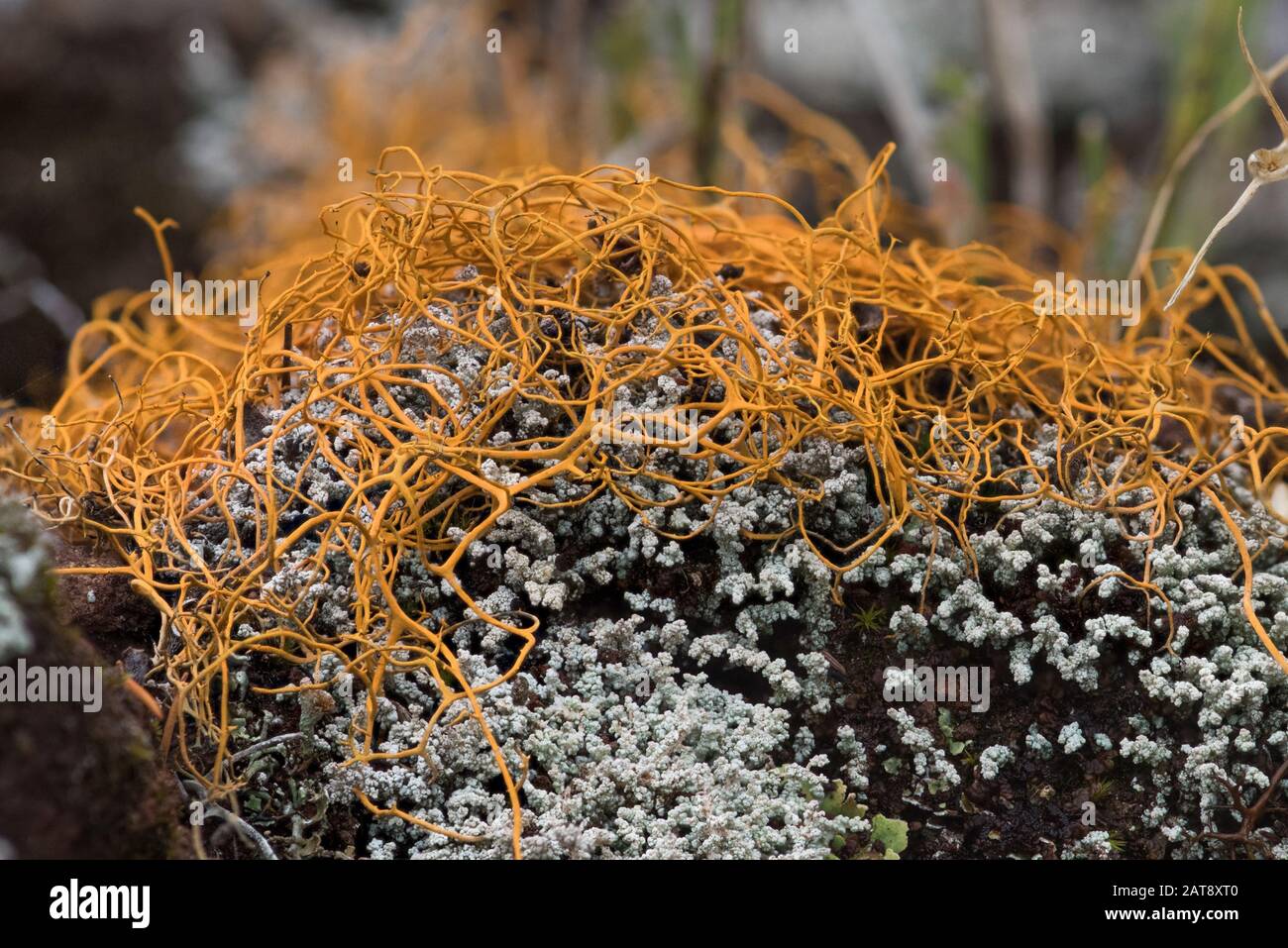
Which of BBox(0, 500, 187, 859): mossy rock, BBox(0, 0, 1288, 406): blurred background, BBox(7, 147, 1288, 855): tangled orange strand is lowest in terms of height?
BBox(0, 500, 187, 859): mossy rock

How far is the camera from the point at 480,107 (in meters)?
4.17

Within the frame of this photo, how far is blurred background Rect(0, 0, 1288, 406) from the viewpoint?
3.48m

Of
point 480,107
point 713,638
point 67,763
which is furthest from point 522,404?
point 480,107

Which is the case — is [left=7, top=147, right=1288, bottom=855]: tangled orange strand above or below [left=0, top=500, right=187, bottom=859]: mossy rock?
above

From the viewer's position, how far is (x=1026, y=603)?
1.49 metres

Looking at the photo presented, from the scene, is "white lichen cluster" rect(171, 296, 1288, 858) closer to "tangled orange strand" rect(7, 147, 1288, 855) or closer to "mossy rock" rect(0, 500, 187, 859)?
"tangled orange strand" rect(7, 147, 1288, 855)

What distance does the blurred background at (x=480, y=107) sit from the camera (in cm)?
348

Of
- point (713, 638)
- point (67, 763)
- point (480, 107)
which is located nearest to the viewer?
point (67, 763)

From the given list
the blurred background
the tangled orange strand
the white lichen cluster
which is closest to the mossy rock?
the tangled orange strand

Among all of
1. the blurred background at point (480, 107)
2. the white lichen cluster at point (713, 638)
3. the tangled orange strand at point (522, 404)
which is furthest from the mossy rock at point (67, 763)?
the blurred background at point (480, 107)

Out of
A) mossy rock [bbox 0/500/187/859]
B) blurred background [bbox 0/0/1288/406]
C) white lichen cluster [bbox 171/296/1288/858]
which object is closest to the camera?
mossy rock [bbox 0/500/187/859]

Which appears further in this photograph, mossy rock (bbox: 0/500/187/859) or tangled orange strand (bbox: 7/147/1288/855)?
tangled orange strand (bbox: 7/147/1288/855)

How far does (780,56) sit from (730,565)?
11.1ft

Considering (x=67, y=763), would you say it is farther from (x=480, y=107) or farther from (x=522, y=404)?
(x=480, y=107)
